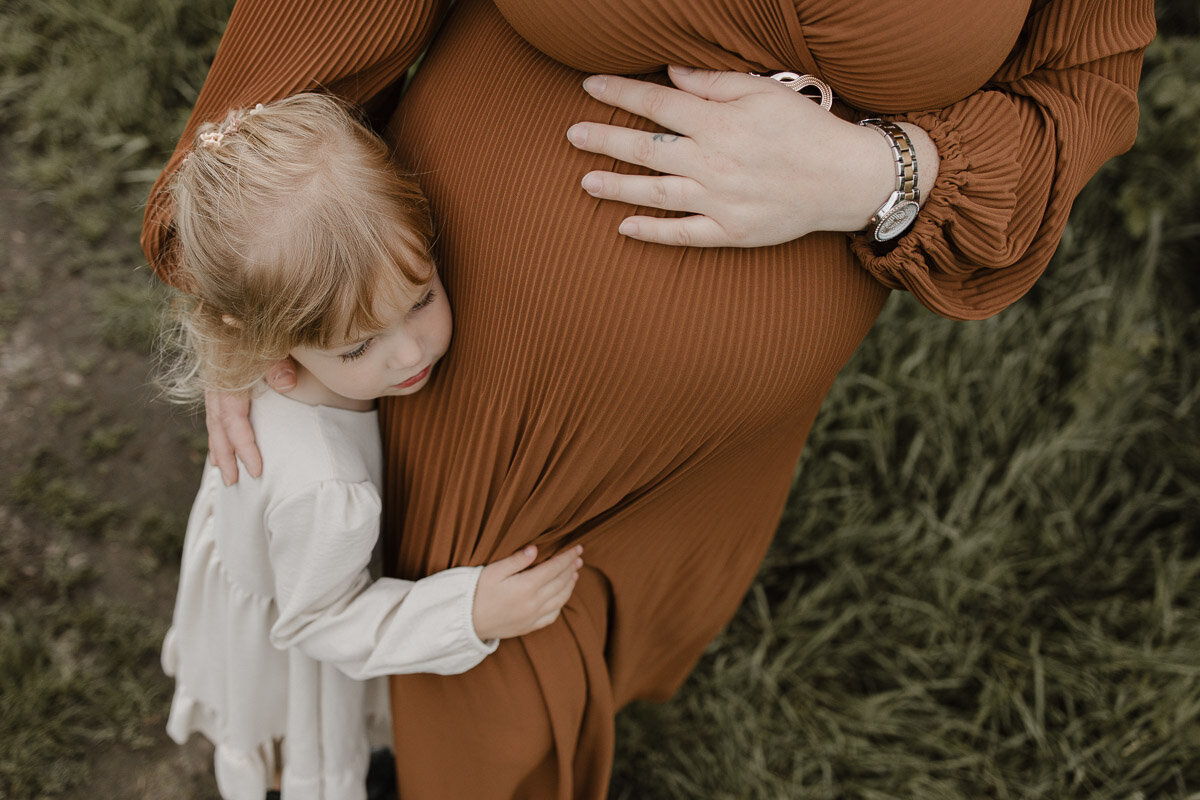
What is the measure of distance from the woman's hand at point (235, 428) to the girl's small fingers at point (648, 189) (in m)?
0.64

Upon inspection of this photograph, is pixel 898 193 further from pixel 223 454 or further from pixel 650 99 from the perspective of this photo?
pixel 223 454

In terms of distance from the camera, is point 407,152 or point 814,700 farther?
point 814,700

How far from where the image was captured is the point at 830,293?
4.20 ft

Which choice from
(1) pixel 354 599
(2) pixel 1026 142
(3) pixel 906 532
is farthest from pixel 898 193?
(3) pixel 906 532

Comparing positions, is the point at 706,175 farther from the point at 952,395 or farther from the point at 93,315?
the point at 93,315

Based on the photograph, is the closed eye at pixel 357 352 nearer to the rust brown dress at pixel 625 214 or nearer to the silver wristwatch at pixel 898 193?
the rust brown dress at pixel 625 214

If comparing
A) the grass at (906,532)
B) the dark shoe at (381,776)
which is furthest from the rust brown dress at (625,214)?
the grass at (906,532)

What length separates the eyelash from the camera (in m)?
1.28

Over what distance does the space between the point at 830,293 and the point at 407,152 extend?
72 cm

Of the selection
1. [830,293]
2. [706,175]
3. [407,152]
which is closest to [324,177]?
[407,152]

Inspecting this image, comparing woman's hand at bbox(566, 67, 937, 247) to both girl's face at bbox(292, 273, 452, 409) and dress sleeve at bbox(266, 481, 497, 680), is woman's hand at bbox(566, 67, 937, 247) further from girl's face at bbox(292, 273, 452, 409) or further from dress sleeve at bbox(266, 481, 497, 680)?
dress sleeve at bbox(266, 481, 497, 680)

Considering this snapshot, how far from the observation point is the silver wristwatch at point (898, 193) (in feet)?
3.95

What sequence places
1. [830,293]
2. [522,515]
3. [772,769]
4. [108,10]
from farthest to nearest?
[108,10]
[772,769]
[522,515]
[830,293]

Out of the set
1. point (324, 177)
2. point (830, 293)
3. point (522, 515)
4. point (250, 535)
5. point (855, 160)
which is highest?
point (855, 160)
